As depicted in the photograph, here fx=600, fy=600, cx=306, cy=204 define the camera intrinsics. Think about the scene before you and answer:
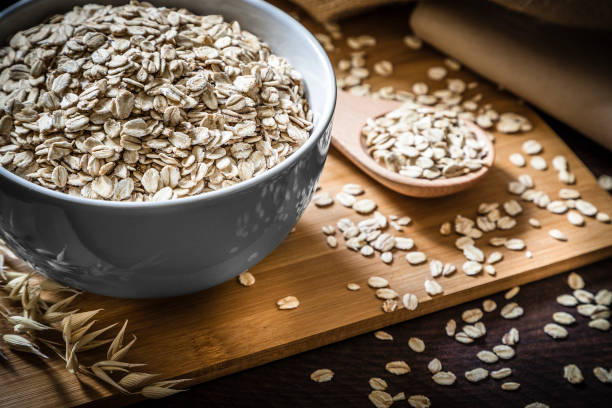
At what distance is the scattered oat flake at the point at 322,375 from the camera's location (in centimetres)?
79

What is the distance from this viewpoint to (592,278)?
0.95m

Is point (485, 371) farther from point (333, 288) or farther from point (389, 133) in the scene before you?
point (389, 133)

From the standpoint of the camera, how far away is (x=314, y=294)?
0.86m

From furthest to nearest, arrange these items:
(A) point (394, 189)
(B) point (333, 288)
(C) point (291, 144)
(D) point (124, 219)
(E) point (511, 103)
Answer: (E) point (511, 103)
(A) point (394, 189)
(B) point (333, 288)
(C) point (291, 144)
(D) point (124, 219)

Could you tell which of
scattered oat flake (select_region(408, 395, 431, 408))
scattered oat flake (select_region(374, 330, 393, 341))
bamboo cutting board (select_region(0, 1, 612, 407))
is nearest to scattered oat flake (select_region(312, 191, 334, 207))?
bamboo cutting board (select_region(0, 1, 612, 407))

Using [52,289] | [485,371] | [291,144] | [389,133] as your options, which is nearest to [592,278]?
[485,371]

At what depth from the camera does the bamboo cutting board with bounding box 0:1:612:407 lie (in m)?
0.75

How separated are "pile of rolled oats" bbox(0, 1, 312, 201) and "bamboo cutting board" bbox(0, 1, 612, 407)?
0.22 metres

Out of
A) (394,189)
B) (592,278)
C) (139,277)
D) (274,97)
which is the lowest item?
(592,278)

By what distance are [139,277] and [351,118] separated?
513 mm

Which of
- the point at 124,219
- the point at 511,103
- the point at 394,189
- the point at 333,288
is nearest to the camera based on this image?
the point at 124,219

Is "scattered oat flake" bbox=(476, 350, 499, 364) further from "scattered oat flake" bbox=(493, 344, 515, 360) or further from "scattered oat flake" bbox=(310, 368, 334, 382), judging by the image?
"scattered oat flake" bbox=(310, 368, 334, 382)

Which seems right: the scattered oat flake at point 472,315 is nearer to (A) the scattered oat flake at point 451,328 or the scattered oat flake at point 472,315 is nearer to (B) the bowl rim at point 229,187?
(A) the scattered oat flake at point 451,328

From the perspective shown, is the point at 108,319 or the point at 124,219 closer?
the point at 124,219
